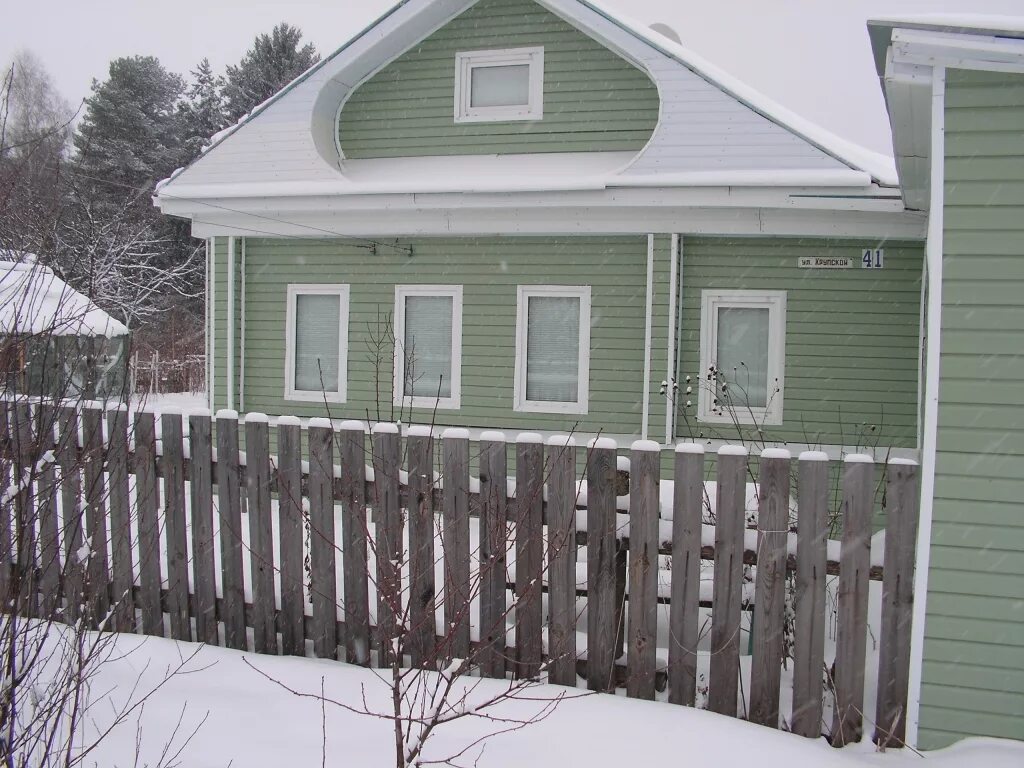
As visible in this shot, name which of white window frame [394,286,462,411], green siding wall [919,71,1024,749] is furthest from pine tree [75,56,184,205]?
green siding wall [919,71,1024,749]

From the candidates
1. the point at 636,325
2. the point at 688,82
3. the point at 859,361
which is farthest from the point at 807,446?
the point at 688,82

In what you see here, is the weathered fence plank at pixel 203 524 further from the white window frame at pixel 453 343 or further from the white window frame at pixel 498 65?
the white window frame at pixel 498 65

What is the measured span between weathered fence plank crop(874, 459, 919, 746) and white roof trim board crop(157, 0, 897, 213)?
492 cm

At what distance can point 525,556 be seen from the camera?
3.77 metres

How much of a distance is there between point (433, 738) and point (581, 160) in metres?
7.57

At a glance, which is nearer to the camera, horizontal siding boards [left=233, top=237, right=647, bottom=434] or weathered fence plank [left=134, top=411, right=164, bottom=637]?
weathered fence plank [left=134, top=411, right=164, bottom=637]

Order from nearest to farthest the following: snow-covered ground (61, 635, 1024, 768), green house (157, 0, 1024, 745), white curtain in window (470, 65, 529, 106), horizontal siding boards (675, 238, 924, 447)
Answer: snow-covered ground (61, 635, 1024, 768) < green house (157, 0, 1024, 745) < horizontal siding boards (675, 238, 924, 447) < white curtain in window (470, 65, 529, 106)

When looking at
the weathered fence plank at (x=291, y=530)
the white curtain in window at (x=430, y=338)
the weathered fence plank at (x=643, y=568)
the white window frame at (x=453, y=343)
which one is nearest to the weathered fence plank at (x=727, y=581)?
the weathered fence plank at (x=643, y=568)

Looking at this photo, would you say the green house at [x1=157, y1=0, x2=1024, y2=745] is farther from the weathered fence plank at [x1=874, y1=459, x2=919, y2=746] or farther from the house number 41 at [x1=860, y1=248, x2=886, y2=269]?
the weathered fence plank at [x1=874, y1=459, x2=919, y2=746]

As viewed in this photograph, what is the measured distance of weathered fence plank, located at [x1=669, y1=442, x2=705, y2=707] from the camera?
358 centimetres

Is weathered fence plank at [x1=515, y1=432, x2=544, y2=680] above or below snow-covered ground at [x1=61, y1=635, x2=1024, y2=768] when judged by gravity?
above

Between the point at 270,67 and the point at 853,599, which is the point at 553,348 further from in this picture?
the point at 270,67

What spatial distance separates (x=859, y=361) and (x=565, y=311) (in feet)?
10.5

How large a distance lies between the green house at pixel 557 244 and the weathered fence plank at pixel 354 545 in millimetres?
Answer: 4221
